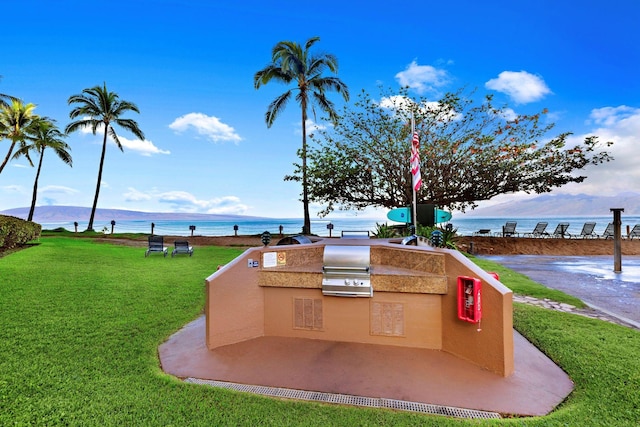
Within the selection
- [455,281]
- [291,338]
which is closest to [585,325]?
[455,281]

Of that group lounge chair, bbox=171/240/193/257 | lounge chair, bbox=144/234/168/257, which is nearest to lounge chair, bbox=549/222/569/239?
lounge chair, bbox=171/240/193/257

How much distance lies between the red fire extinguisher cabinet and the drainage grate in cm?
93

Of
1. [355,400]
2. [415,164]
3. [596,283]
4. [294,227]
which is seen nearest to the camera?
[355,400]

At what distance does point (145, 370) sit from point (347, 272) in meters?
2.39

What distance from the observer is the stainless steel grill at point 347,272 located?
3877 mm

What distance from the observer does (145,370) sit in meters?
3.35

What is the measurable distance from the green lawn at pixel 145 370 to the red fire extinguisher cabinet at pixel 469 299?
96 centimetres

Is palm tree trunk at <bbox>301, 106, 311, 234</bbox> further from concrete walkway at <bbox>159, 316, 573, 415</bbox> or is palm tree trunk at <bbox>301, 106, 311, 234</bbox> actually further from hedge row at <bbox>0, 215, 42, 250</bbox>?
concrete walkway at <bbox>159, 316, 573, 415</bbox>

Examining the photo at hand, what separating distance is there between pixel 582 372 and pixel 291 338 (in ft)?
10.4

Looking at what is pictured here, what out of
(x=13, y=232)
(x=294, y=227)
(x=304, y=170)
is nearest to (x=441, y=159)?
(x=304, y=170)

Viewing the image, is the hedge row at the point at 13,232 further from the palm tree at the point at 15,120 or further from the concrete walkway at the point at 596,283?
the concrete walkway at the point at 596,283

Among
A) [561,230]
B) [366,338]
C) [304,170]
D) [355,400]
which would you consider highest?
[304,170]

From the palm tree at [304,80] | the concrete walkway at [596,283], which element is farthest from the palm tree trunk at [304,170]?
the concrete walkway at [596,283]

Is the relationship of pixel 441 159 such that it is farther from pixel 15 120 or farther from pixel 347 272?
pixel 15 120
